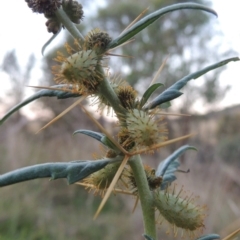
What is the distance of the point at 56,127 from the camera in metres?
13.3

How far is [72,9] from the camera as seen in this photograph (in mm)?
898

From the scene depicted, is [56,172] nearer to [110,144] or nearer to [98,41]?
[110,144]

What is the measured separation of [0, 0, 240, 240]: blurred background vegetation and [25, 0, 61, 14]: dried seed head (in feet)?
0.75

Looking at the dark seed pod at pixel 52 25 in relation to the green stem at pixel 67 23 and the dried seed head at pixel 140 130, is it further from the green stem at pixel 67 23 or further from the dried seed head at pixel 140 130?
the dried seed head at pixel 140 130

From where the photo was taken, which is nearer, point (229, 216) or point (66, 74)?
point (66, 74)

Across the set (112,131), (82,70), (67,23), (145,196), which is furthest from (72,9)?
(112,131)

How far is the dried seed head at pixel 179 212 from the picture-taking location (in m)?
0.87

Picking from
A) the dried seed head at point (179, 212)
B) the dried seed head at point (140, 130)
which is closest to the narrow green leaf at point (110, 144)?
the dried seed head at point (140, 130)

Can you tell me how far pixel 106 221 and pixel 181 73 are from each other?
8.45 m

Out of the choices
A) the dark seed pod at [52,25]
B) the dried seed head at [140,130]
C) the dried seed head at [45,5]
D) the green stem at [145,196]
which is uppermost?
the dried seed head at [45,5]

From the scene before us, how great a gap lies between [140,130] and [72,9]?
334 mm

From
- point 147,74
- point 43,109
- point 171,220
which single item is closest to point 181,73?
point 147,74

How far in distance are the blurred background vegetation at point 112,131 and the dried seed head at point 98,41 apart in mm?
104

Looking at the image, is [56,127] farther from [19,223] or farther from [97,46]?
[97,46]
